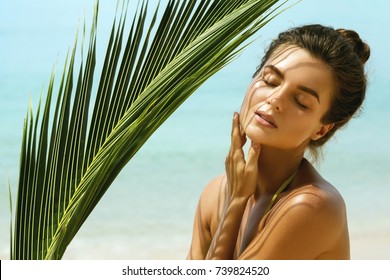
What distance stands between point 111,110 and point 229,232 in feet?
1.08

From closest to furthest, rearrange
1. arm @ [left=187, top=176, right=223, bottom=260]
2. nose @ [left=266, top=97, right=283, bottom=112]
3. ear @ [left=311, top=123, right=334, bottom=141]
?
nose @ [left=266, top=97, right=283, bottom=112] < ear @ [left=311, top=123, right=334, bottom=141] < arm @ [left=187, top=176, right=223, bottom=260]

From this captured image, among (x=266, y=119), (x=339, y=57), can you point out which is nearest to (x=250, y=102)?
(x=266, y=119)

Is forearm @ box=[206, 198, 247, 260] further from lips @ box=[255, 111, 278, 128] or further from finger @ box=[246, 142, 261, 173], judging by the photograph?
lips @ box=[255, 111, 278, 128]

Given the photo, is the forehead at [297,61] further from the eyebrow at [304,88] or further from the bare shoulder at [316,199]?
the bare shoulder at [316,199]

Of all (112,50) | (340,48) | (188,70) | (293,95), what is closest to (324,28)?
(340,48)

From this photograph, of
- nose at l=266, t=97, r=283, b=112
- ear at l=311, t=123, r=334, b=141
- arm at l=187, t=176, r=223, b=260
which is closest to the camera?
nose at l=266, t=97, r=283, b=112

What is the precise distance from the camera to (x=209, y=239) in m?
1.41

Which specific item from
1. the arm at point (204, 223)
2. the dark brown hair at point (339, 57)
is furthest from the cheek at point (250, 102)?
the arm at point (204, 223)

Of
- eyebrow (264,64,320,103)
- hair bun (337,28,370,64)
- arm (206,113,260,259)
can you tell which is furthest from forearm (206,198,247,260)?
hair bun (337,28,370,64)

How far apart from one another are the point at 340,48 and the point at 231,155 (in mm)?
303

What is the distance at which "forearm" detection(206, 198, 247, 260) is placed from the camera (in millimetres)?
1222

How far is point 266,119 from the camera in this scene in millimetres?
1166

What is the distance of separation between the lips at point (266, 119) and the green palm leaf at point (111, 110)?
12cm
